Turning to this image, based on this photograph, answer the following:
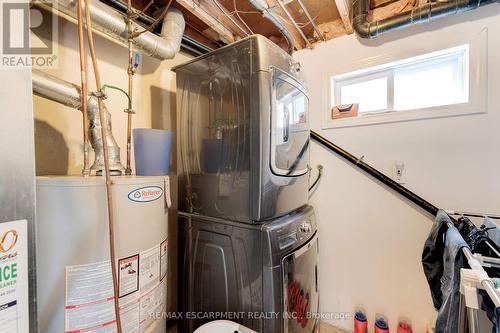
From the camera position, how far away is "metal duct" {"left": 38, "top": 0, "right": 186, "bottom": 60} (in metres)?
0.91

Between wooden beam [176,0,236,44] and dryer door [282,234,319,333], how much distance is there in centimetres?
153

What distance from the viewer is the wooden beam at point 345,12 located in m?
1.41

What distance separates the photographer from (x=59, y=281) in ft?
2.11

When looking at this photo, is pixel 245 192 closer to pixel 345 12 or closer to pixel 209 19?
pixel 209 19

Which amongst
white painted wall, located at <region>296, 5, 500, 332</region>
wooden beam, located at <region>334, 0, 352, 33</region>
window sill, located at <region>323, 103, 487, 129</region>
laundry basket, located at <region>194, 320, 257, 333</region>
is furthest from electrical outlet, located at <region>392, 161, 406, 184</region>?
laundry basket, located at <region>194, 320, 257, 333</region>

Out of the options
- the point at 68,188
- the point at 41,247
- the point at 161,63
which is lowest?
the point at 41,247

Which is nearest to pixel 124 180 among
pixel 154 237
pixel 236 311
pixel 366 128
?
pixel 154 237

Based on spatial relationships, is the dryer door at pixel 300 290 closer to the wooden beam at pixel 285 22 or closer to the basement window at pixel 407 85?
the basement window at pixel 407 85

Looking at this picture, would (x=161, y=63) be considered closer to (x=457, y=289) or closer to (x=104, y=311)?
(x=104, y=311)

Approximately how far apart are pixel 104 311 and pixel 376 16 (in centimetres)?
235

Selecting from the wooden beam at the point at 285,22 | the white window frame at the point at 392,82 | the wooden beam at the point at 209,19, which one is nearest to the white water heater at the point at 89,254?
the wooden beam at the point at 209,19

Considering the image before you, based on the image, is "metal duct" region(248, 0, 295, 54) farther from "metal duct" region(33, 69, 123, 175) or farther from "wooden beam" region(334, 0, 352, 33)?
"metal duct" region(33, 69, 123, 175)

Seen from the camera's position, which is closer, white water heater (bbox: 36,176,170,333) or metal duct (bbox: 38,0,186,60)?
white water heater (bbox: 36,176,170,333)

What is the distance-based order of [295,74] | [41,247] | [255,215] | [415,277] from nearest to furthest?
[41,247] < [255,215] < [295,74] < [415,277]
